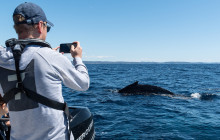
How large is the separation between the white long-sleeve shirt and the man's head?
0.19 meters

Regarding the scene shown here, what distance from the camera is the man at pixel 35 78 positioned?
75.9 inches

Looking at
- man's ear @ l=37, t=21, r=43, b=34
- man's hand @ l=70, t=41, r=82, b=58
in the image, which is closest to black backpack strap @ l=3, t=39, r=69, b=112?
man's ear @ l=37, t=21, r=43, b=34

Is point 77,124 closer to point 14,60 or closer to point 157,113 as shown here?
point 14,60

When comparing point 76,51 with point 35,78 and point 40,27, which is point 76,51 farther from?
point 35,78

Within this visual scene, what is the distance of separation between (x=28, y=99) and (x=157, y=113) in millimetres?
9373

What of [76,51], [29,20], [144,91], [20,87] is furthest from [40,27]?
[144,91]

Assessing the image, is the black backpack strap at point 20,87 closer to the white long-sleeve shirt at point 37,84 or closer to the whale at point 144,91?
the white long-sleeve shirt at point 37,84

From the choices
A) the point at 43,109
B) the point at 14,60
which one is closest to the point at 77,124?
the point at 43,109

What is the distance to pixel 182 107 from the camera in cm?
1208

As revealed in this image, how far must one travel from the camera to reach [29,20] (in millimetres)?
2002

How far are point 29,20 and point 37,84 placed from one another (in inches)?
25.1

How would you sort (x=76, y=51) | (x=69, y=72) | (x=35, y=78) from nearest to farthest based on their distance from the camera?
(x=35, y=78), (x=69, y=72), (x=76, y=51)

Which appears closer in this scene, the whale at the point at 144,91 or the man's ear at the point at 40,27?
the man's ear at the point at 40,27

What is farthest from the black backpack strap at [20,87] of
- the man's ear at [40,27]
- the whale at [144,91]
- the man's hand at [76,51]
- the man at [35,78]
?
the whale at [144,91]
